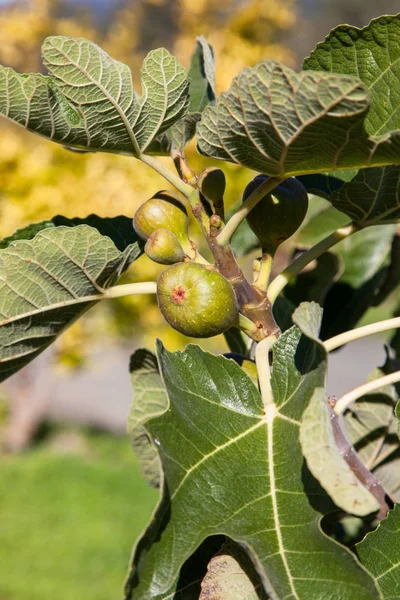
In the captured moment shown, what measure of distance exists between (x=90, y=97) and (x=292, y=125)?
23 centimetres

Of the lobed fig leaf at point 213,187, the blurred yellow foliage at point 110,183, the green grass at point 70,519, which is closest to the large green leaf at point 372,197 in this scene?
the lobed fig leaf at point 213,187

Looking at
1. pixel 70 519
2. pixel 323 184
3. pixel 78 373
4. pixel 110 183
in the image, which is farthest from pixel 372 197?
pixel 70 519

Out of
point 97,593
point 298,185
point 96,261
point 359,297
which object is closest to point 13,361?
point 96,261

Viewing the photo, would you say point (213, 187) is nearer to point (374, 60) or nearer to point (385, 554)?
point (374, 60)

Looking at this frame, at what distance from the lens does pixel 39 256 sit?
77 centimetres

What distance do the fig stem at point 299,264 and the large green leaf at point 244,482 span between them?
9 centimetres

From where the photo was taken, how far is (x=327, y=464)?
576 millimetres

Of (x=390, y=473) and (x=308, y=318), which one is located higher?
(x=308, y=318)

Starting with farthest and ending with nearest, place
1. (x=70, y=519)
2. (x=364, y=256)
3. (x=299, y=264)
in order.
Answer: (x=70, y=519) → (x=364, y=256) → (x=299, y=264)

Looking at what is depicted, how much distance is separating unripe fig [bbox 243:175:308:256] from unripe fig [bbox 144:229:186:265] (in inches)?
4.0

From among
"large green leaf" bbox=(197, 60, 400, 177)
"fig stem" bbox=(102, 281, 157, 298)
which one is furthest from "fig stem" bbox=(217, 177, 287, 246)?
"fig stem" bbox=(102, 281, 157, 298)

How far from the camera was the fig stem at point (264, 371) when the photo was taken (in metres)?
0.72

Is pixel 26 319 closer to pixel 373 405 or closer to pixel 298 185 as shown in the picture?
pixel 298 185

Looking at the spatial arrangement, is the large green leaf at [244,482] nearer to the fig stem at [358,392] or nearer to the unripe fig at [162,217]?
the fig stem at [358,392]
